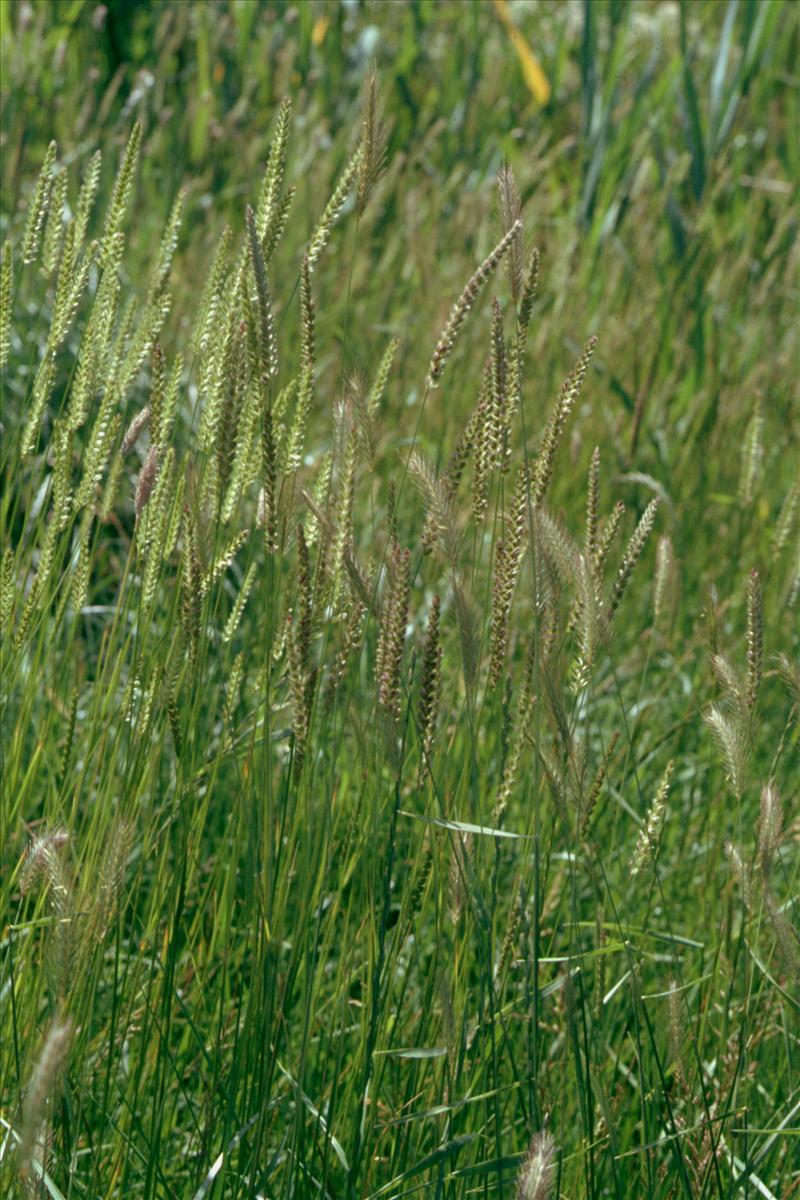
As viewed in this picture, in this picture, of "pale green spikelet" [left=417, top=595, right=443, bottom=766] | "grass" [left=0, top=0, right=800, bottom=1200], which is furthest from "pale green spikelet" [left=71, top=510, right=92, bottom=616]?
"pale green spikelet" [left=417, top=595, right=443, bottom=766]

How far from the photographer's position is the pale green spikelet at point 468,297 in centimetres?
105

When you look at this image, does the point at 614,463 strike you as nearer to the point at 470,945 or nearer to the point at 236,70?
the point at 470,945

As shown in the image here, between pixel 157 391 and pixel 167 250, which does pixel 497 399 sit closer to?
pixel 157 391

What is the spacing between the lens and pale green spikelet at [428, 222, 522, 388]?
1.05 meters

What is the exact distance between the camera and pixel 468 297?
1.08 m

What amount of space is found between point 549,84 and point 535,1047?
445 cm

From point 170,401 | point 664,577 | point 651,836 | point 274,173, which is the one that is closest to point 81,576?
point 170,401

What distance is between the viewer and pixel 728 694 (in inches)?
45.7

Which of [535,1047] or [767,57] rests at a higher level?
[767,57]

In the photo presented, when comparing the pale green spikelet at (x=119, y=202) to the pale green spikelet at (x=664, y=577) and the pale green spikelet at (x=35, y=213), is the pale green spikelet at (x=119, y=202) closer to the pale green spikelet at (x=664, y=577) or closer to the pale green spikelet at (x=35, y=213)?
the pale green spikelet at (x=35, y=213)

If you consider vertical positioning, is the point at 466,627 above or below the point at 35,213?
below

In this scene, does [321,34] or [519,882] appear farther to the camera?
[321,34]

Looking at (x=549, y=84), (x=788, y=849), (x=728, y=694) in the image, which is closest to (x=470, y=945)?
(x=728, y=694)

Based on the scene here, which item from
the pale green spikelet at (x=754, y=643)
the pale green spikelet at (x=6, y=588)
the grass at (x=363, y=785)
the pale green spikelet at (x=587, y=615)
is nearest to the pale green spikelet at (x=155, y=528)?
the grass at (x=363, y=785)
